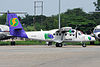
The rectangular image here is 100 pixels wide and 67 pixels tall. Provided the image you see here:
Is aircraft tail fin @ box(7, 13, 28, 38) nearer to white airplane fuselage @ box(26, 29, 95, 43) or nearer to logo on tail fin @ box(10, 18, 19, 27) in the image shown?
logo on tail fin @ box(10, 18, 19, 27)

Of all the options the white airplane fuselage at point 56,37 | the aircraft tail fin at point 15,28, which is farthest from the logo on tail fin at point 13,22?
the white airplane fuselage at point 56,37

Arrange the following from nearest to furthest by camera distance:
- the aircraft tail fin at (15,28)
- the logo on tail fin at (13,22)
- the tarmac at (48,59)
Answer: the tarmac at (48,59)
the aircraft tail fin at (15,28)
the logo on tail fin at (13,22)

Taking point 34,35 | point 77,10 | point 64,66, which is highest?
point 77,10

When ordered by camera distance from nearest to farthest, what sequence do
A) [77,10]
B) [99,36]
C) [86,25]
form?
[99,36], [86,25], [77,10]

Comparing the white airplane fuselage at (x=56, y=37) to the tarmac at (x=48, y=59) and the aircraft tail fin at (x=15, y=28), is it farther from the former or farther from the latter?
the tarmac at (x=48, y=59)

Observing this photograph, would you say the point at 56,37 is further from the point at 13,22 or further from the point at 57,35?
the point at 13,22

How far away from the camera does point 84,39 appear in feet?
147

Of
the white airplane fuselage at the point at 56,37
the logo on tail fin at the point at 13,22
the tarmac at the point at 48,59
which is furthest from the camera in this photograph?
the logo on tail fin at the point at 13,22

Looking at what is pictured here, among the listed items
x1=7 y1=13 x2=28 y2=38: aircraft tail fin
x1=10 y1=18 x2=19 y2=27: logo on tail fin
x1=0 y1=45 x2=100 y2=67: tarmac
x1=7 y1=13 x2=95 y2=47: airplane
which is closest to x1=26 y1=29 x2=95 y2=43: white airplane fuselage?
x1=7 y1=13 x2=95 y2=47: airplane

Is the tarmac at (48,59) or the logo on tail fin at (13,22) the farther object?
the logo on tail fin at (13,22)

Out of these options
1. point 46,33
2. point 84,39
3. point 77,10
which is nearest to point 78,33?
point 84,39

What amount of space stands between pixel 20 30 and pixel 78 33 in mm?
7693

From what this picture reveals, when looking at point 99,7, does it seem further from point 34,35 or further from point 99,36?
point 34,35

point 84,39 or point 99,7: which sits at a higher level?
point 99,7
